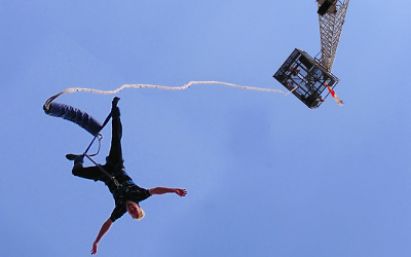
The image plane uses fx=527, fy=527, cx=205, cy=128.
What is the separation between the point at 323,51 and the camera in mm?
35625

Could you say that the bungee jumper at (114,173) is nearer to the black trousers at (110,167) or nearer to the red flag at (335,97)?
the black trousers at (110,167)

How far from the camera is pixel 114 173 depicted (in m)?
15.2

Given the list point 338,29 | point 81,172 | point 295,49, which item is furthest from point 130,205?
point 338,29

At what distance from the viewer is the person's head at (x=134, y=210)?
13.9 metres

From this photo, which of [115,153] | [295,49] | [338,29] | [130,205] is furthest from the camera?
[338,29]

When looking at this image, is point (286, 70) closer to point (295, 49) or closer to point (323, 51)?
point (295, 49)

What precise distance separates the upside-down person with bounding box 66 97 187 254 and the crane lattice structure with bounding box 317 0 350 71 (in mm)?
20372

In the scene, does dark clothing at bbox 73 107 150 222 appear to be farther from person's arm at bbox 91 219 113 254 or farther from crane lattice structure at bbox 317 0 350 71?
crane lattice structure at bbox 317 0 350 71

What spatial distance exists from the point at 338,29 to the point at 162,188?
78.5 ft

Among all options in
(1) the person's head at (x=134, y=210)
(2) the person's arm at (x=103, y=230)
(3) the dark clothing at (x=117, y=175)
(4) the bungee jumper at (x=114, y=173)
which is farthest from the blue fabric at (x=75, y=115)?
(2) the person's arm at (x=103, y=230)

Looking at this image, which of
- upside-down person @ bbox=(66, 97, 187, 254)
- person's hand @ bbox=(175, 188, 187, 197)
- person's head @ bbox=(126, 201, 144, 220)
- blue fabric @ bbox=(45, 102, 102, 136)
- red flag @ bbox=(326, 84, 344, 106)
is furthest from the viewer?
red flag @ bbox=(326, 84, 344, 106)

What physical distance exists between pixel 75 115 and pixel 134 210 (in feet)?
9.89

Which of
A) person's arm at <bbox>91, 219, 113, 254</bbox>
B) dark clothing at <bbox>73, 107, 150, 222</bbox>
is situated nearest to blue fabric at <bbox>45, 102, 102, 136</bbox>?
dark clothing at <bbox>73, 107, 150, 222</bbox>

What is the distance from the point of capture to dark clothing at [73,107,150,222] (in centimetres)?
1466
